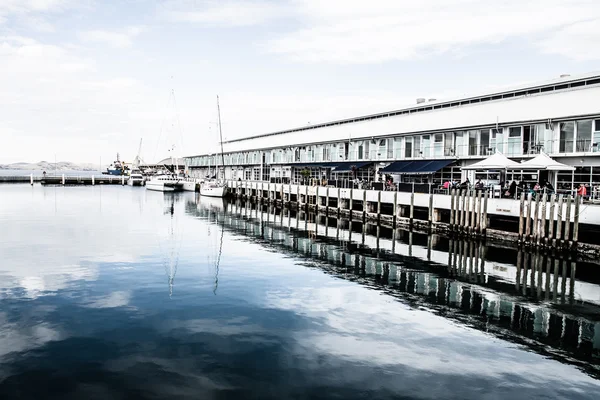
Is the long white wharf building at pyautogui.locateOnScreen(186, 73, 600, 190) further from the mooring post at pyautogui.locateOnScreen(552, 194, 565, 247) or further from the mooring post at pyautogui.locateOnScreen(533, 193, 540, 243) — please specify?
the mooring post at pyautogui.locateOnScreen(552, 194, 565, 247)

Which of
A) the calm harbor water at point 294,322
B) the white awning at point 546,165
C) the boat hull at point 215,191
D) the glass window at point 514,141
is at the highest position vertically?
the glass window at point 514,141

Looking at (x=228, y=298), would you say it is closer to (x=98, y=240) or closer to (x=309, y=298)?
(x=309, y=298)

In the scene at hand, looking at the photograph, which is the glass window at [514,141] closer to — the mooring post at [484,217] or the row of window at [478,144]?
the row of window at [478,144]

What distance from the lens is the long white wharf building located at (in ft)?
131

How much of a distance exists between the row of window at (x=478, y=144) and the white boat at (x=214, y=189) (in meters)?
19.5

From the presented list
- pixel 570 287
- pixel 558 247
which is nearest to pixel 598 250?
pixel 558 247

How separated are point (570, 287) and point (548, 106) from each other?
2445 centimetres

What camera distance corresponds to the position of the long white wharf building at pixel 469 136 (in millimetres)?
39844

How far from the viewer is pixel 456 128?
166 ft

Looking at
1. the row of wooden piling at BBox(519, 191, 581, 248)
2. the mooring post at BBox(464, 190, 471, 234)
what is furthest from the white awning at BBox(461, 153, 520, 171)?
the row of wooden piling at BBox(519, 191, 581, 248)

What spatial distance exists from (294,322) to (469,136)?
3812 centimetres

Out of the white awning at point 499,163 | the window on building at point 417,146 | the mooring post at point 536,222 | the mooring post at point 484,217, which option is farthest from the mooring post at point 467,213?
the window on building at point 417,146

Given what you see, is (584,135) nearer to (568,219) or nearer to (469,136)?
(469,136)

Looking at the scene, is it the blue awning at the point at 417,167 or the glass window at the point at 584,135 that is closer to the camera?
the glass window at the point at 584,135
